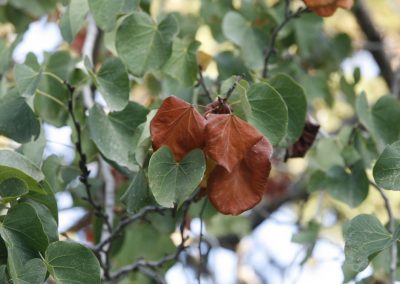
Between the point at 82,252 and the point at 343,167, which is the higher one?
the point at 82,252

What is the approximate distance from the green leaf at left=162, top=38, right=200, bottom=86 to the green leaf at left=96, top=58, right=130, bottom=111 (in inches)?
6.4

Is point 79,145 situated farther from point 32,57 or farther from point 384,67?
point 384,67

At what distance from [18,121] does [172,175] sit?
1.25ft

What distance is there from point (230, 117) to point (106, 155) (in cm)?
34

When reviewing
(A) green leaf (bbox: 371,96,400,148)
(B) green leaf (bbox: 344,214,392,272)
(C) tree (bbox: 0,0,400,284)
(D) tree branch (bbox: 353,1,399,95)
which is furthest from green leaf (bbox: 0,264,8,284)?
(D) tree branch (bbox: 353,1,399,95)

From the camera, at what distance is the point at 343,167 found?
62.8 inches

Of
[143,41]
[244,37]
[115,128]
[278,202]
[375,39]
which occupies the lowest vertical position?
[278,202]

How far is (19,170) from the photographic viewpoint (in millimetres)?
1075

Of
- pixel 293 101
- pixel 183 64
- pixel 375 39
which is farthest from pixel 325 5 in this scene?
pixel 375 39

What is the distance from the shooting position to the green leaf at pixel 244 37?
5.72ft

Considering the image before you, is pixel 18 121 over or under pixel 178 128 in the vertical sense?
under

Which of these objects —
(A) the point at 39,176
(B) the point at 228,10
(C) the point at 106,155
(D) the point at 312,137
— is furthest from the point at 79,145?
(B) the point at 228,10

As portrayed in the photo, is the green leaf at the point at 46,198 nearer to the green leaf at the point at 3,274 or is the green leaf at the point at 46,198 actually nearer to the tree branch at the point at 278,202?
the green leaf at the point at 3,274

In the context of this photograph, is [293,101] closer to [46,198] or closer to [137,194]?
[137,194]
